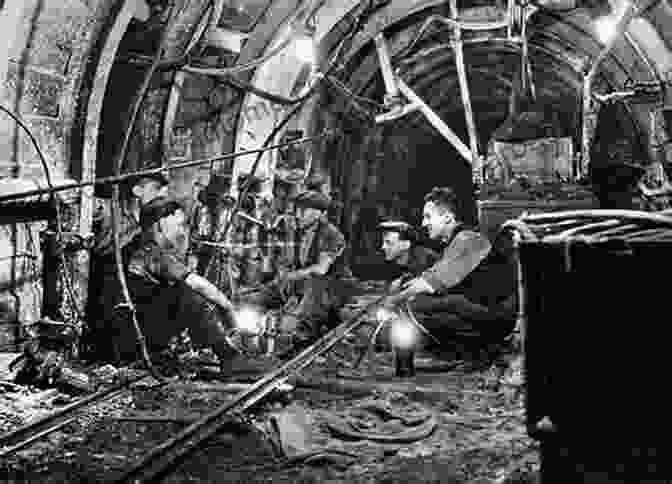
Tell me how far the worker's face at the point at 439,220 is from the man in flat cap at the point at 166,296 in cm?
248

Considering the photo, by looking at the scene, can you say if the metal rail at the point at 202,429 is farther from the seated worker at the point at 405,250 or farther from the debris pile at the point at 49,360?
the seated worker at the point at 405,250

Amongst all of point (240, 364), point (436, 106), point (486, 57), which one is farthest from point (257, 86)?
point (436, 106)

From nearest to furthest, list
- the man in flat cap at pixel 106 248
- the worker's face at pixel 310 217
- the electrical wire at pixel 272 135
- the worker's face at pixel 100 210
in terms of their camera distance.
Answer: the man in flat cap at pixel 106 248 → the worker's face at pixel 100 210 → the electrical wire at pixel 272 135 → the worker's face at pixel 310 217

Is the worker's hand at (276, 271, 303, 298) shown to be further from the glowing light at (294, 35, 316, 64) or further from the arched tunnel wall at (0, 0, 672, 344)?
the glowing light at (294, 35, 316, 64)

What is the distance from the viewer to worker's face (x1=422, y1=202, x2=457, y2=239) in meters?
7.23

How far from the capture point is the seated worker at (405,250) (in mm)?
7844

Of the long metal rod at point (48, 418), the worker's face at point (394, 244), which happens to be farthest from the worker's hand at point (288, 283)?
the long metal rod at point (48, 418)

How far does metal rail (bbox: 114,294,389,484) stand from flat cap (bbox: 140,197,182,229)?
2208 mm

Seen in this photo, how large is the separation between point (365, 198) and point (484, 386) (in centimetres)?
1127

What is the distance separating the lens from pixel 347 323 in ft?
28.0

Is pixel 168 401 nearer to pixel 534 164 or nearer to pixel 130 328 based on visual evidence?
pixel 130 328

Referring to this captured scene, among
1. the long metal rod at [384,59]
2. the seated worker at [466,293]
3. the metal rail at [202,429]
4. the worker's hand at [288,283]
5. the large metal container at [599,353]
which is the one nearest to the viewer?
the large metal container at [599,353]

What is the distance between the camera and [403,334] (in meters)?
6.39

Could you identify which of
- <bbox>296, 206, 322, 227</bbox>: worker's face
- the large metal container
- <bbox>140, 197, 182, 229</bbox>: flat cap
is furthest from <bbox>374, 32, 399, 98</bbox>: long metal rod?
the large metal container
